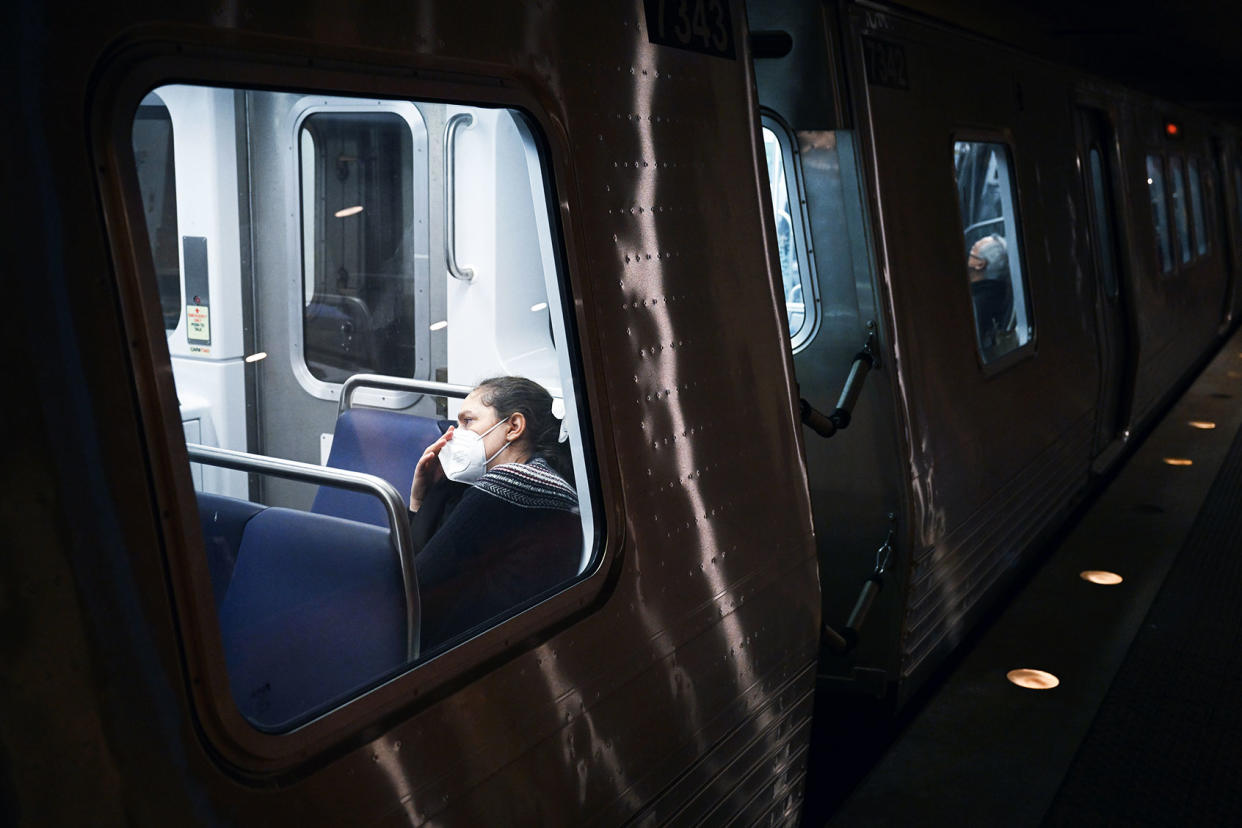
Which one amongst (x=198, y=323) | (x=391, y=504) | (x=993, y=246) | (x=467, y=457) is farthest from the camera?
(x=993, y=246)

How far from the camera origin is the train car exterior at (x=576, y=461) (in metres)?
1.15

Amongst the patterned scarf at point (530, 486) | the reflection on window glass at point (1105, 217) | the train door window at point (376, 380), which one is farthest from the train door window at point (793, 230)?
the reflection on window glass at point (1105, 217)

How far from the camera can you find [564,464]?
211cm

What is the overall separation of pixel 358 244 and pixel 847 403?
1936 millimetres

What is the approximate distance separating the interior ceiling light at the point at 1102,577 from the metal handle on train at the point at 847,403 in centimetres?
221

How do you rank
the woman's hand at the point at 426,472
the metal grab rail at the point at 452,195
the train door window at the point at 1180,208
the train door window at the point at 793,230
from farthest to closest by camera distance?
the train door window at the point at 1180,208 → the metal grab rail at the point at 452,195 → the train door window at the point at 793,230 → the woman's hand at the point at 426,472

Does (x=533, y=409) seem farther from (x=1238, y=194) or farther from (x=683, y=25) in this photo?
(x=1238, y=194)

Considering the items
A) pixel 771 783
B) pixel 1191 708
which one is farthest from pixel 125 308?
pixel 1191 708

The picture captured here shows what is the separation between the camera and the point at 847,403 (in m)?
3.21

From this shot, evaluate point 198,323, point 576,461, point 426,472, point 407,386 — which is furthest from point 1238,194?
point 576,461

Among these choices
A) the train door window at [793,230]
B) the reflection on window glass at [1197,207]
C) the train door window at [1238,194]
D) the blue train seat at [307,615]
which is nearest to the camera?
the blue train seat at [307,615]

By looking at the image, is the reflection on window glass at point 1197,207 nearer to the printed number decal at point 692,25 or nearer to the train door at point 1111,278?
the train door at point 1111,278

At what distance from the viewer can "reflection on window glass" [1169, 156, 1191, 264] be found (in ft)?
30.8

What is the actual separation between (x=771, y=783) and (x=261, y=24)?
191 centimetres
